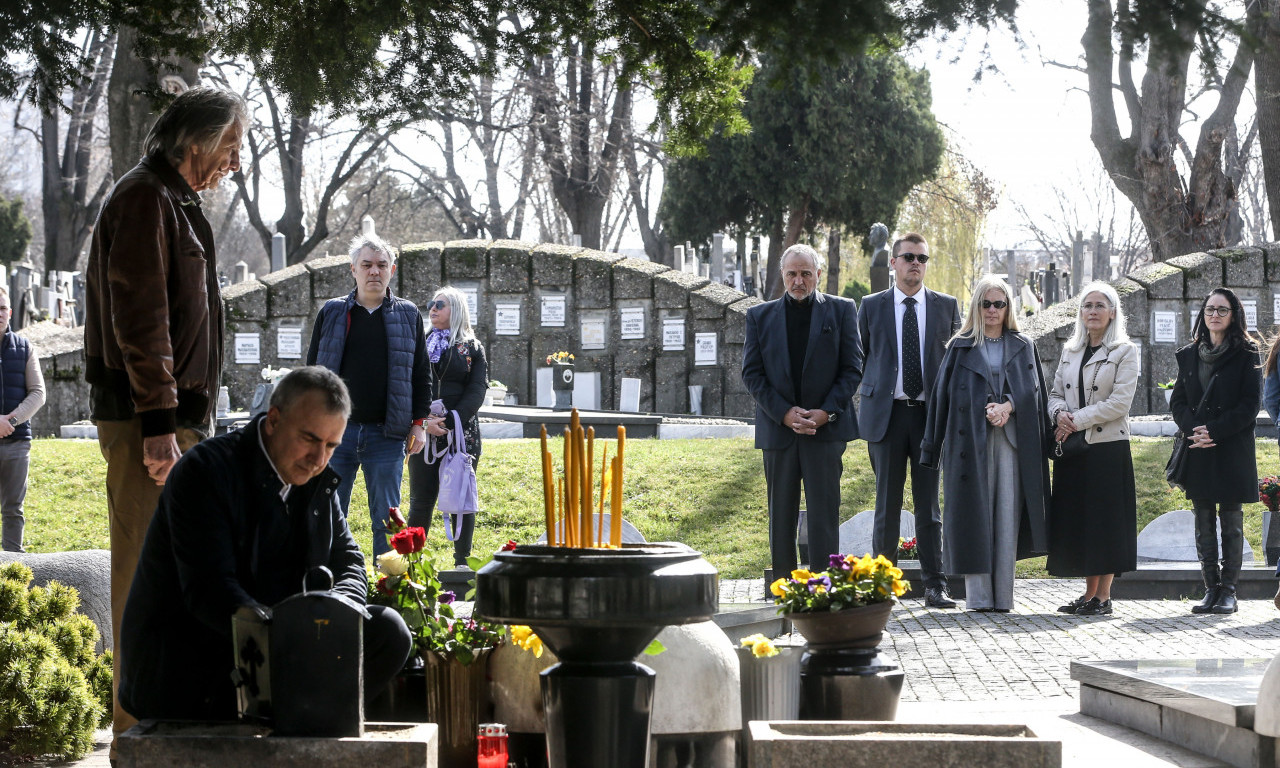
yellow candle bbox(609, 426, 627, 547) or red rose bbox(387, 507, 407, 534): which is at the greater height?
yellow candle bbox(609, 426, 627, 547)

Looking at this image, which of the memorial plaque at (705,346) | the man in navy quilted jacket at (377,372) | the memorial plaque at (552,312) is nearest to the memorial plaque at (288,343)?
the memorial plaque at (552,312)

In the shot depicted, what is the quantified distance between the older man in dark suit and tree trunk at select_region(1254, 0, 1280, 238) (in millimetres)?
2268

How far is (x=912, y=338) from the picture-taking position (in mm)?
8391

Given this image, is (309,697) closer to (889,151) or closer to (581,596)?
(581,596)

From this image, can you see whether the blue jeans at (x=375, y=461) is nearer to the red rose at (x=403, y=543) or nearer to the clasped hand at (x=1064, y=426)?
the red rose at (x=403, y=543)

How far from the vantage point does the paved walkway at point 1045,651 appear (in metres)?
4.89

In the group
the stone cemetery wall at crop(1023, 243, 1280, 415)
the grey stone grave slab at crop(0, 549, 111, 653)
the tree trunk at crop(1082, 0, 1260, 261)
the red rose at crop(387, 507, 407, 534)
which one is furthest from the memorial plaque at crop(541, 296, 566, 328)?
the red rose at crop(387, 507, 407, 534)

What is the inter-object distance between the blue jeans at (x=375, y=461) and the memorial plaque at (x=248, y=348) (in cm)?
1198

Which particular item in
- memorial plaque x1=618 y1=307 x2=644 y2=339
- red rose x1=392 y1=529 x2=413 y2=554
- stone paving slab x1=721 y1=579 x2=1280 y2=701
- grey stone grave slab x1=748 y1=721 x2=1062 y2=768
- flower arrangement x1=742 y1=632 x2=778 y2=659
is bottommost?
stone paving slab x1=721 y1=579 x2=1280 y2=701

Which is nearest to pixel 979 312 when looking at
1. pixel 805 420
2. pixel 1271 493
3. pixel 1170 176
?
pixel 805 420

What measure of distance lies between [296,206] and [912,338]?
2435cm

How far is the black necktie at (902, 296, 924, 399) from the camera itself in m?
8.34

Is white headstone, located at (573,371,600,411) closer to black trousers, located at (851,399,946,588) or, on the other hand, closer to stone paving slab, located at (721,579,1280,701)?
stone paving slab, located at (721,579,1280,701)

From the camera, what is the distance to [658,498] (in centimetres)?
1201
